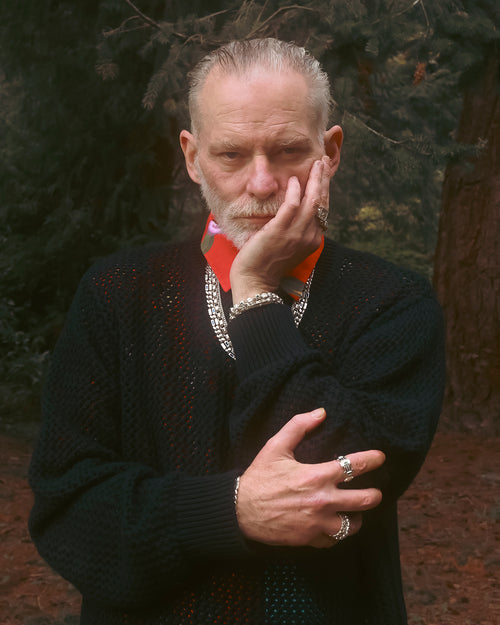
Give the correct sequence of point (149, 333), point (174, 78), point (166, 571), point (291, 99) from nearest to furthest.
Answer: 1. point (166, 571)
2. point (291, 99)
3. point (149, 333)
4. point (174, 78)

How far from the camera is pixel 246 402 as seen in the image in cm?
161

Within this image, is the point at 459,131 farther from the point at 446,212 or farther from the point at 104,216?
the point at 104,216

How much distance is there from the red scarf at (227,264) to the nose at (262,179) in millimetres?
205

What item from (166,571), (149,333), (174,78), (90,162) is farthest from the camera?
(90,162)

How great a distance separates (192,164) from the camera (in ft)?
6.39

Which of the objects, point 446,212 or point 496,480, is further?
point 446,212

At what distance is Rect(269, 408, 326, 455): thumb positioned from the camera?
4.96ft

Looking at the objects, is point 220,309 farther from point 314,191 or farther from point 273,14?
point 273,14

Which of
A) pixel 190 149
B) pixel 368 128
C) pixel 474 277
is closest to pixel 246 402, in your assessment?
pixel 190 149

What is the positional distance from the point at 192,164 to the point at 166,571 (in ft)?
3.50

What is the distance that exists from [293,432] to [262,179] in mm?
625

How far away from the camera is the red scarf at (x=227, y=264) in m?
1.87

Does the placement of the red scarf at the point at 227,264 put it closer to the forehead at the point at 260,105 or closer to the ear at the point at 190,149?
the ear at the point at 190,149

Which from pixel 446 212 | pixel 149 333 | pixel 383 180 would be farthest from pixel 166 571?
pixel 446 212
